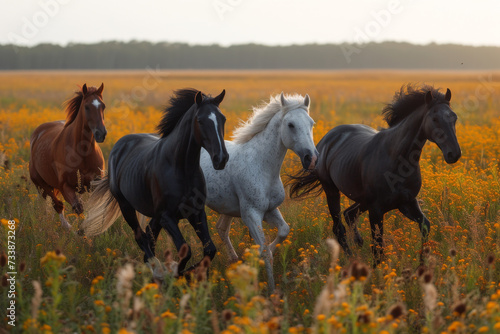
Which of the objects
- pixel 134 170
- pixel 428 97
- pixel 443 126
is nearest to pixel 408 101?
pixel 428 97

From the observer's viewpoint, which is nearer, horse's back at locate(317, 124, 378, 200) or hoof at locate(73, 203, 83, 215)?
horse's back at locate(317, 124, 378, 200)

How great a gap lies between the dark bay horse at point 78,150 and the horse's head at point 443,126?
390 cm

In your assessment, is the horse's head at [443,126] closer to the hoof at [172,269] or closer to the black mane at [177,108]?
the black mane at [177,108]

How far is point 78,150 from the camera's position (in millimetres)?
7602

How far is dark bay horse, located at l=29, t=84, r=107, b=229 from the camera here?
24.4 feet

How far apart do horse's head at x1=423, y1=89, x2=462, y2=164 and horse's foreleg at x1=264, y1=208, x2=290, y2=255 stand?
170 centimetres

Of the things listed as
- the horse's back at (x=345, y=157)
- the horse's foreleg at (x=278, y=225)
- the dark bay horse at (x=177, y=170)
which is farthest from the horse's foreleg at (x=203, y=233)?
the horse's back at (x=345, y=157)

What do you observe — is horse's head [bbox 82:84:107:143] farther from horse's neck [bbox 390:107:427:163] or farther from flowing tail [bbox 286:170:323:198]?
horse's neck [bbox 390:107:427:163]

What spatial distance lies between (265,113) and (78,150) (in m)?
2.92

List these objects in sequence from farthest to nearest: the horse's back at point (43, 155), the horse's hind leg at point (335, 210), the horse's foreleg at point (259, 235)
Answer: the horse's back at point (43, 155) → the horse's hind leg at point (335, 210) → the horse's foreleg at point (259, 235)

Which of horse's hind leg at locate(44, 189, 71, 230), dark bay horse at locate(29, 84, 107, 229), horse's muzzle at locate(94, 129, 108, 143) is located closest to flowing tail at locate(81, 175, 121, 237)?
dark bay horse at locate(29, 84, 107, 229)

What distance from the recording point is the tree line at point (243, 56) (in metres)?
110

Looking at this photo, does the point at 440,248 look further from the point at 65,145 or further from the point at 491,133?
the point at 491,133

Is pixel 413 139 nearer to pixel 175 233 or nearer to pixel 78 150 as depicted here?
pixel 175 233
